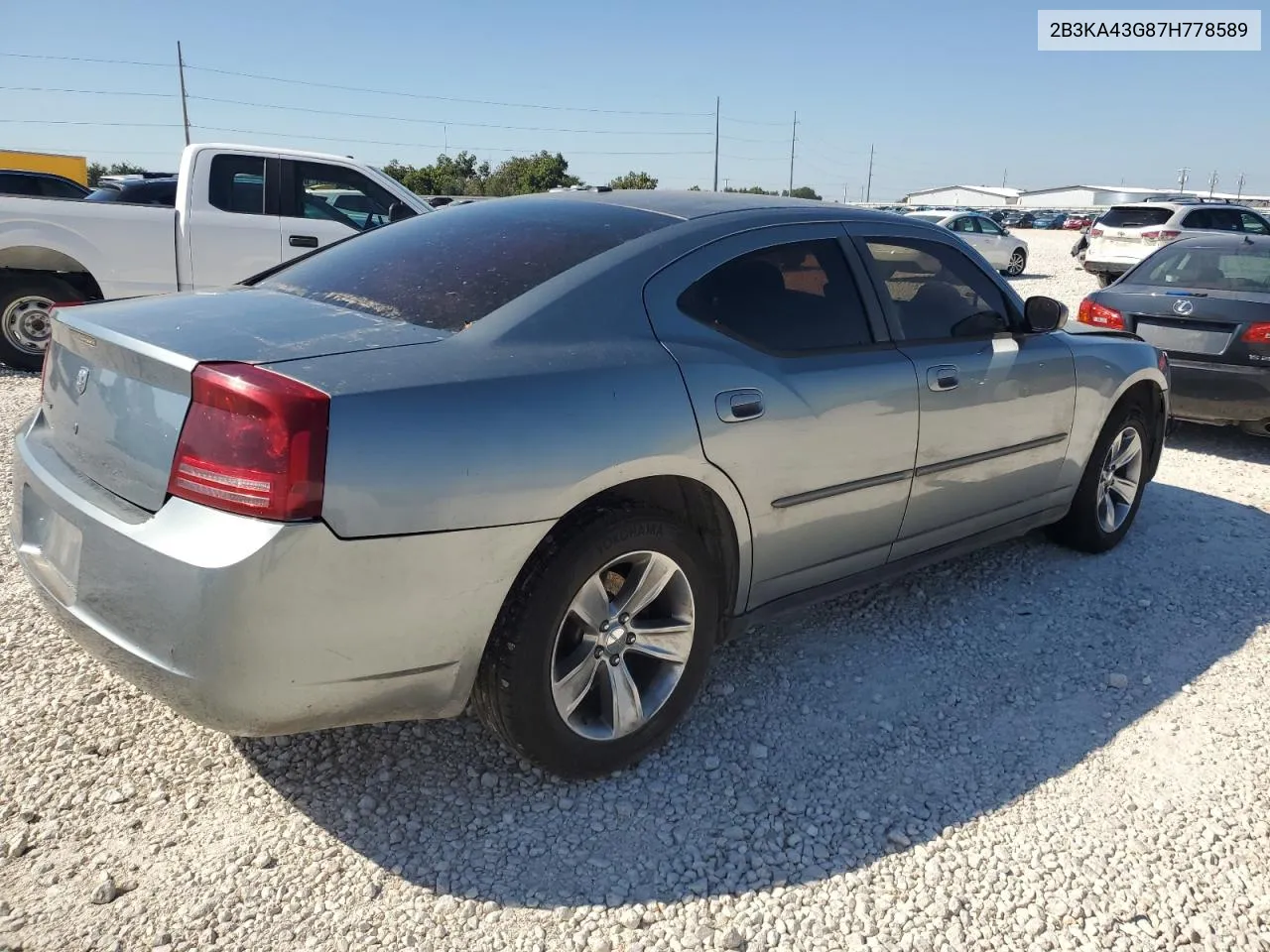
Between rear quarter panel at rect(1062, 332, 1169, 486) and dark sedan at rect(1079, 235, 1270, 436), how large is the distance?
2105mm

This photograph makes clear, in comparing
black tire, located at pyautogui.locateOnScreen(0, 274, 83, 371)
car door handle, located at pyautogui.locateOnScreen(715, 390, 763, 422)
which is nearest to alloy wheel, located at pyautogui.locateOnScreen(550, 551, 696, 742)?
car door handle, located at pyautogui.locateOnScreen(715, 390, 763, 422)

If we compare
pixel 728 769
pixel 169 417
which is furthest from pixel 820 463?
pixel 169 417

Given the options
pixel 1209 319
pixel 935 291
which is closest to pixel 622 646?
pixel 935 291

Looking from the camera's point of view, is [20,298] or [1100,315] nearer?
[1100,315]

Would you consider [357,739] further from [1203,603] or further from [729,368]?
[1203,603]

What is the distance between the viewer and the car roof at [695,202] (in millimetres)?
3240

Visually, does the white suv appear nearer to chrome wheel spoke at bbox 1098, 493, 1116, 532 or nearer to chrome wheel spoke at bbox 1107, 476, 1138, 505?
chrome wheel spoke at bbox 1107, 476, 1138, 505

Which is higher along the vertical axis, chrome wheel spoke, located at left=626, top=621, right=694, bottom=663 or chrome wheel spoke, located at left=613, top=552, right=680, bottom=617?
chrome wheel spoke, located at left=613, top=552, right=680, bottom=617

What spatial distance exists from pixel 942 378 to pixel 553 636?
181 cm

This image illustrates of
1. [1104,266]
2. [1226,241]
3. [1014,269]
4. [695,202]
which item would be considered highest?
[1014,269]

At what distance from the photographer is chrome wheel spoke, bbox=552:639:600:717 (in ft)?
8.73

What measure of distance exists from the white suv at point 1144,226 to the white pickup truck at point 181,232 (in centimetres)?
1365

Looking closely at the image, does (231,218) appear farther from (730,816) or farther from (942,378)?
(730,816)

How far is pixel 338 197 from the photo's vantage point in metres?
8.87
